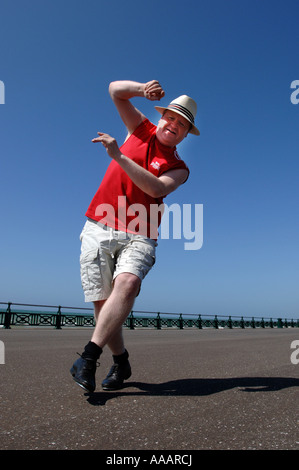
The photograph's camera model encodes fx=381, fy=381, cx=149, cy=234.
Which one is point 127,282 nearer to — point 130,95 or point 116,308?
point 116,308

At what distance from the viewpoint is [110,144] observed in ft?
8.83

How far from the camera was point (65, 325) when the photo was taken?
1998cm

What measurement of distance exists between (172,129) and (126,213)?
0.81 m

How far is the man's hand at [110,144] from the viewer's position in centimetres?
270

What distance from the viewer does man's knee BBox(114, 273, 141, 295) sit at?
2.70m

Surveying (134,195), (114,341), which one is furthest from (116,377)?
(134,195)

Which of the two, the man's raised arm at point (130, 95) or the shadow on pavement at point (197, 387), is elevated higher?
the man's raised arm at point (130, 95)

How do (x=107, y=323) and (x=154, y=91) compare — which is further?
(x=154, y=91)

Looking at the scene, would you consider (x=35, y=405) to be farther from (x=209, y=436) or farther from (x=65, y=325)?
(x=65, y=325)

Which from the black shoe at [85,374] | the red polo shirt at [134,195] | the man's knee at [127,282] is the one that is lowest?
the black shoe at [85,374]

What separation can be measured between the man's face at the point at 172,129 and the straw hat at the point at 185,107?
57 millimetres

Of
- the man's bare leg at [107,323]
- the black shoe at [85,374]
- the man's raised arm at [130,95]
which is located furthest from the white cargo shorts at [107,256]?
the man's raised arm at [130,95]

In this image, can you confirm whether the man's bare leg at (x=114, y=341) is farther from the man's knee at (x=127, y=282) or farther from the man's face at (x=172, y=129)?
the man's face at (x=172, y=129)

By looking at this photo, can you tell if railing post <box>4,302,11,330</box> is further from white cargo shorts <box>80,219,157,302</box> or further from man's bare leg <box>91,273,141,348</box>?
man's bare leg <box>91,273,141,348</box>
